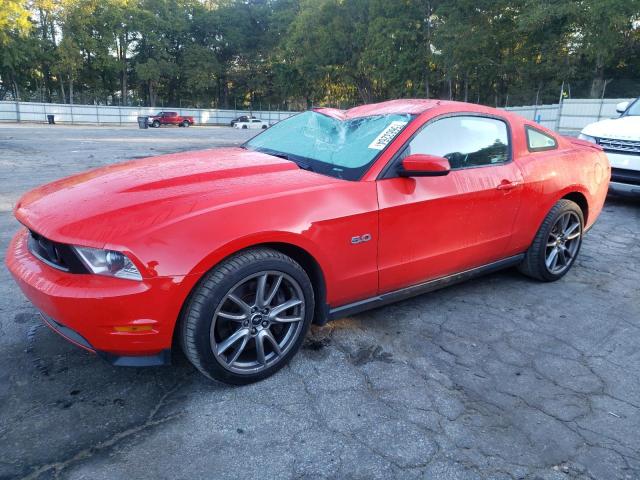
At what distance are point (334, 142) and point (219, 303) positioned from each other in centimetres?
146

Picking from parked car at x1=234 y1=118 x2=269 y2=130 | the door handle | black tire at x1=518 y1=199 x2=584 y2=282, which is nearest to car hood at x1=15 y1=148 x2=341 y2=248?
the door handle

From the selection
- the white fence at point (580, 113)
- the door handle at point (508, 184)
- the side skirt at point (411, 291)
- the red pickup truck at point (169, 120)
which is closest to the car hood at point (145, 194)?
the side skirt at point (411, 291)

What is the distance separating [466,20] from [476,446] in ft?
112

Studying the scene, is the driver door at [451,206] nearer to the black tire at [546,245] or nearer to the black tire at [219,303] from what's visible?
the black tire at [546,245]

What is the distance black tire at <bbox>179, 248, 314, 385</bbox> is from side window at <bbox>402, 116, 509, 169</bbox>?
1.10 metres

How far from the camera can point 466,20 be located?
102 ft

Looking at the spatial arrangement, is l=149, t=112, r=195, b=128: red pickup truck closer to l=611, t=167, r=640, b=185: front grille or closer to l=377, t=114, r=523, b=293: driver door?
l=611, t=167, r=640, b=185: front grille

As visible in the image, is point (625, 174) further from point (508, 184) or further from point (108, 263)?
point (108, 263)

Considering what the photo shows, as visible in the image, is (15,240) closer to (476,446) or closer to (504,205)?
(476,446)

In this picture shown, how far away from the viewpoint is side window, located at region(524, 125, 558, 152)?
3709mm

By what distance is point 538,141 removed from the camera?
3.79m

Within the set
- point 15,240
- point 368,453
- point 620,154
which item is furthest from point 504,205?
point 620,154

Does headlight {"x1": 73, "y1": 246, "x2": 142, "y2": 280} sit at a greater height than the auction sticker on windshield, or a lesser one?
lesser

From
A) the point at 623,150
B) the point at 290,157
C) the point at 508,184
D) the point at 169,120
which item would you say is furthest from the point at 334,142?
the point at 169,120
